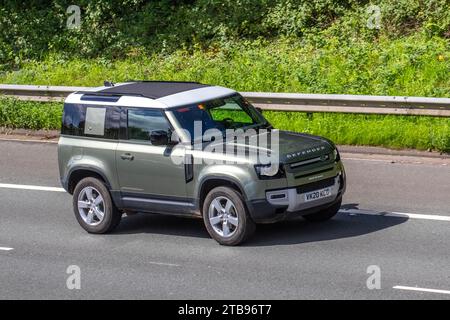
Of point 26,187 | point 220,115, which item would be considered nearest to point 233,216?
point 220,115

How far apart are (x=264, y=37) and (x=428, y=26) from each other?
4237 mm

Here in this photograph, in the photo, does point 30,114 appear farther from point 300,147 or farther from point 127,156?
point 300,147

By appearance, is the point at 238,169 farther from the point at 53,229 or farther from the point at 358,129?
the point at 358,129

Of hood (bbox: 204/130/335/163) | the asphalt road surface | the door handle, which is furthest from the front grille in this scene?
the door handle

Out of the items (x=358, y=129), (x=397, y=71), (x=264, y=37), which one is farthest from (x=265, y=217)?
(x=264, y=37)

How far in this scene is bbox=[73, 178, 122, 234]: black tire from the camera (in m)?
13.9

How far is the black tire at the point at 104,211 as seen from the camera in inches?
547

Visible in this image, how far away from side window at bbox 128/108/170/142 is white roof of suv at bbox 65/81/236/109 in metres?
0.09

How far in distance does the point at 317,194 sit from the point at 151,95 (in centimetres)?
260

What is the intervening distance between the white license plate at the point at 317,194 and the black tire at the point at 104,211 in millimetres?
2686

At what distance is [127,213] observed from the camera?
46.2 feet

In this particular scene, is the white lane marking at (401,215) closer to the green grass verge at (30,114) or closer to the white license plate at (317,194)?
the white license plate at (317,194)

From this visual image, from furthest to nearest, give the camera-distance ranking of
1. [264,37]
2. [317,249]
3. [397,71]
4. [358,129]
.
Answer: [264,37] → [397,71] → [358,129] → [317,249]
